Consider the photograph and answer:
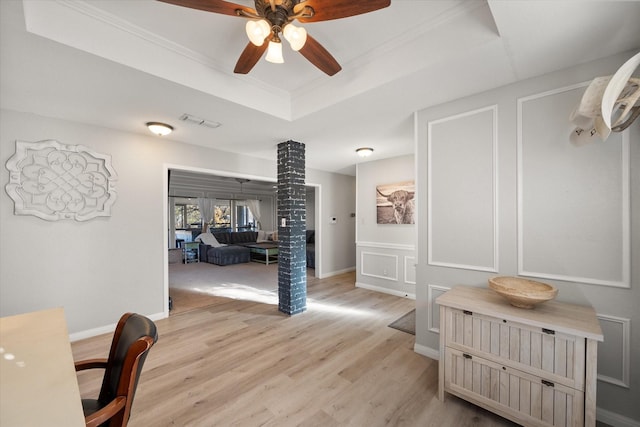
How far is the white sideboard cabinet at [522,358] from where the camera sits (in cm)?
141

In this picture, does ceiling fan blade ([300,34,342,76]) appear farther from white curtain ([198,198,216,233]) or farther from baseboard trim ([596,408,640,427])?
white curtain ([198,198,216,233])

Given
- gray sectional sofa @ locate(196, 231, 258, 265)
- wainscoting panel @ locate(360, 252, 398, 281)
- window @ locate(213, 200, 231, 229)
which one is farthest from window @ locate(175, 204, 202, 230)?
wainscoting panel @ locate(360, 252, 398, 281)

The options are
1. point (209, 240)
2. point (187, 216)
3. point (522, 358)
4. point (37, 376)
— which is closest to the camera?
point (37, 376)

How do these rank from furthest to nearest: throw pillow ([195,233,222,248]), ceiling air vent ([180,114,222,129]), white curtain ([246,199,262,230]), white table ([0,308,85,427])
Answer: white curtain ([246,199,262,230]) → throw pillow ([195,233,222,248]) → ceiling air vent ([180,114,222,129]) → white table ([0,308,85,427])

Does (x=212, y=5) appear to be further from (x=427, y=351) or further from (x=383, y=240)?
(x=383, y=240)

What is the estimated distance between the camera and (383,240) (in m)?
4.69

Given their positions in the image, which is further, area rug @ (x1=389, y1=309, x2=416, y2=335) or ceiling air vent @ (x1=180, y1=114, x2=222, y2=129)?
area rug @ (x1=389, y1=309, x2=416, y2=335)

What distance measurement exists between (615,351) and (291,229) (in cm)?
307

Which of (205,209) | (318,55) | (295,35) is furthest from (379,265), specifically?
(205,209)

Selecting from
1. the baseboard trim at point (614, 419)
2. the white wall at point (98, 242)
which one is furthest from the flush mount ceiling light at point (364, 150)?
the baseboard trim at point (614, 419)

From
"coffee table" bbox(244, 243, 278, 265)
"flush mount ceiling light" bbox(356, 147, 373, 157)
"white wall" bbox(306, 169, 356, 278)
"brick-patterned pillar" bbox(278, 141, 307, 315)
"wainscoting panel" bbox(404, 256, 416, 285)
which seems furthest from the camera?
"coffee table" bbox(244, 243, 278, 265)

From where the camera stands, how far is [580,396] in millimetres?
1402

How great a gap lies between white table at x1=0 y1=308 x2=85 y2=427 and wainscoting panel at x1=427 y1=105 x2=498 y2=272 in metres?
2.55

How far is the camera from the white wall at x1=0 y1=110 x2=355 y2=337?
2.57m
